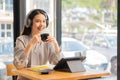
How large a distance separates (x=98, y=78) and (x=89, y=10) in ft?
4.58

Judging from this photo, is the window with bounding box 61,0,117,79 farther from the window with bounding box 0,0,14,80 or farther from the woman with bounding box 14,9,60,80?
the window with bounding box 0,0,14,80

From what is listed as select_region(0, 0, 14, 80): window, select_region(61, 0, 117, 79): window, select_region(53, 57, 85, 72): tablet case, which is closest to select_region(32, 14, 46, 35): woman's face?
select_region(53, 57, 85, 72): tablet case

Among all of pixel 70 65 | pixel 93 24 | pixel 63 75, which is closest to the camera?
pixel 63 75

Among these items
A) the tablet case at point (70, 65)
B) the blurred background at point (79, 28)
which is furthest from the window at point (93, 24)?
the tablet case at point (70, 65)

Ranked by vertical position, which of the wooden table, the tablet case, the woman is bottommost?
the wooden table

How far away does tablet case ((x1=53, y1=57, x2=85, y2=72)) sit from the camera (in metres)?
2.09

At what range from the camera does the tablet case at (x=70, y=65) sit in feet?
6.86

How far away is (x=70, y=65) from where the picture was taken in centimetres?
209

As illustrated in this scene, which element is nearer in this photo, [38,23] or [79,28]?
[38,23]

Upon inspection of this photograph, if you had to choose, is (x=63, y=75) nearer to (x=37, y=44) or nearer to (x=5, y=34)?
(x=37, y=44)

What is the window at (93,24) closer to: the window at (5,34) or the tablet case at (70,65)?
the tablet case at (70,65)

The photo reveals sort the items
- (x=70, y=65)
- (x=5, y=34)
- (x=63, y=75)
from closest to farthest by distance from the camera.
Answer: (x=63, y=75)
(x=70, y=65)
(x=5, y=34)

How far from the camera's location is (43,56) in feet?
8.46

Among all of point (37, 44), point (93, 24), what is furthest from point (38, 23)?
point (93, 24)
